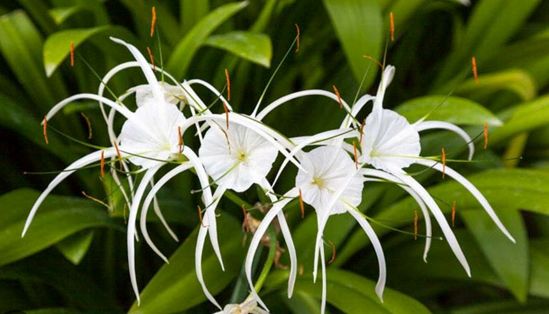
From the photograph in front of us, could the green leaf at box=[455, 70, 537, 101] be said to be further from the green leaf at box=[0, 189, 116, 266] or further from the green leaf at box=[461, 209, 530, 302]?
the green leaf at box=[0, 189, 116, 266]

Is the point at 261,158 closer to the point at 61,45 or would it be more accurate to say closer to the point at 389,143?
the point at 389,143

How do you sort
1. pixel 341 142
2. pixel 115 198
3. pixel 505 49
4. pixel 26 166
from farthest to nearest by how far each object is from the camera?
pixel 505 49, pixel 26 166, pixel 115 198, pixel 341 142

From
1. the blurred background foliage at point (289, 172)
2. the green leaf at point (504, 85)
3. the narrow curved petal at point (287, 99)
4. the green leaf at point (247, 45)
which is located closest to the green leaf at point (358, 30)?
the blurred background foliage at point (289, 172)

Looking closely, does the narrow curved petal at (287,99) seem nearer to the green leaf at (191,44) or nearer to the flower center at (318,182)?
the flower center at (318,182)

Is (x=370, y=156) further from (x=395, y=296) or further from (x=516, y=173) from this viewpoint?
(x=516, y=173)

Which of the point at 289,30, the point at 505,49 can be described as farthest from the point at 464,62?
the point at 289,30

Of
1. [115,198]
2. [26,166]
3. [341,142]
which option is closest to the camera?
[341,142]

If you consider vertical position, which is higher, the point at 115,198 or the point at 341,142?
the point at 341,142
